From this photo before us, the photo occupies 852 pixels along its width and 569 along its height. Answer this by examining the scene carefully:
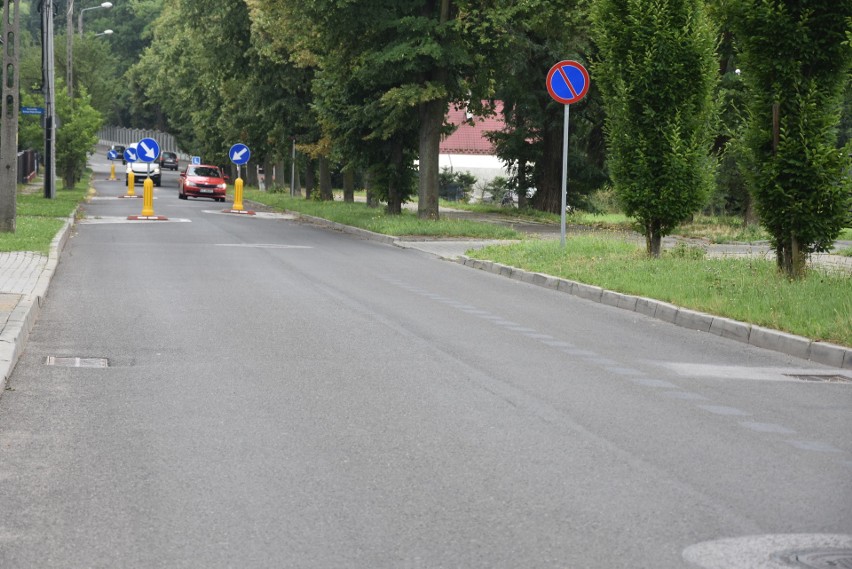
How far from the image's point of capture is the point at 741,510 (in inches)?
237

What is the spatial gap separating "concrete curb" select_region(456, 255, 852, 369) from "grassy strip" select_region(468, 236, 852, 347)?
0.19m

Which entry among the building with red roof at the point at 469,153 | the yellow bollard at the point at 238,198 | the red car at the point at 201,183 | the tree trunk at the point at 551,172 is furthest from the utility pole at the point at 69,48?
the tree trunk at the point at 551,172

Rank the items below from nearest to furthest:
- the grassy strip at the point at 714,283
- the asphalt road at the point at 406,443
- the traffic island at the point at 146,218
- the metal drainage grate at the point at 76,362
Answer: the asphalt road at the point at 406,443, the metal drainage grate at the point at 76,362, the grassy strip at the point at 714,283, the traffic island at the point at 146,218

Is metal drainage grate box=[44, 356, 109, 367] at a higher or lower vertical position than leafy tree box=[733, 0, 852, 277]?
lower

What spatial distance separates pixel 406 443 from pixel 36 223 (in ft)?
74.5

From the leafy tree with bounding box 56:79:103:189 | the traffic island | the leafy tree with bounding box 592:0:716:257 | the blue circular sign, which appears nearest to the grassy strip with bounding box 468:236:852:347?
the leafy tree with bounding box 592:0:716:257

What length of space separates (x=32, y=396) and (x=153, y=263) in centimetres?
1206

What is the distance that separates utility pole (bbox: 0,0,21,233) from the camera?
2478cm

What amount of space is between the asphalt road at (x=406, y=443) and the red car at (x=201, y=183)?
43878mm

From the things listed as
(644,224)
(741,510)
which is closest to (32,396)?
(741,510)

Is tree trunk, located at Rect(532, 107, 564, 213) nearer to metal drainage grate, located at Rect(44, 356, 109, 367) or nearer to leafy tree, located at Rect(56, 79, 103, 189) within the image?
leafy tree, located at Rect(56, 79, 103, 189)

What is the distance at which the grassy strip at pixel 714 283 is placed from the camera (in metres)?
13.0

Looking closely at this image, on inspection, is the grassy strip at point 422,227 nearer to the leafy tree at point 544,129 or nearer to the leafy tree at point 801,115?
the leafy tree at point 544,129

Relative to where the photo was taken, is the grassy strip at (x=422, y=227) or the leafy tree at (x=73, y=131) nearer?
the grassy strip at (x=422, y=227)
